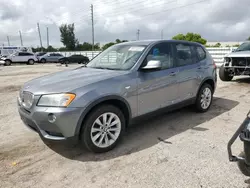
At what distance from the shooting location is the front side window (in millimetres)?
3824

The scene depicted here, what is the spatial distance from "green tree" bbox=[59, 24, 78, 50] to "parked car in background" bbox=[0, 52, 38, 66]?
3355 centimetres

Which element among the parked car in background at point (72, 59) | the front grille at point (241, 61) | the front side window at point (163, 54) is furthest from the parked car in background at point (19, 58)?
the front side window at point (163, 54)

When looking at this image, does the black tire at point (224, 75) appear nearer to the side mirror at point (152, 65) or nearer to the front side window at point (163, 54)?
the front side window at point (163, 54)

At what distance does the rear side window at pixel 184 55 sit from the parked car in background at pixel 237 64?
4.33 metres

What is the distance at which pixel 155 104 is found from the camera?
Result: 378cm

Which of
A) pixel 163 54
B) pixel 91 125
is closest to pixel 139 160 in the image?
pixel 91 125

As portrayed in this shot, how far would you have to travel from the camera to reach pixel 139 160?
2990 mm

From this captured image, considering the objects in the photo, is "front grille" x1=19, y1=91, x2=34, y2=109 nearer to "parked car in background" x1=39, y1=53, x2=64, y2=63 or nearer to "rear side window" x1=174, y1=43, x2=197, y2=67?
"rear side window" x1=174, y1=43, x2=197, y2=67

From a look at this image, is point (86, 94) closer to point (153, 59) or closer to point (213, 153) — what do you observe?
point (153, 59)

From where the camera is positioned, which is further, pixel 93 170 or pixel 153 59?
pixel 153 59

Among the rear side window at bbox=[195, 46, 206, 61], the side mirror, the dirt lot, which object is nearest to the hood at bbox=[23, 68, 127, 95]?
the side mirror

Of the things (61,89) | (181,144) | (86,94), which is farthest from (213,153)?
(61,89)

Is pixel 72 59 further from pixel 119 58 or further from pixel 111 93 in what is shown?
pixel 111 93

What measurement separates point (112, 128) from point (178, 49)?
2.18 metres
